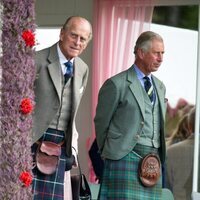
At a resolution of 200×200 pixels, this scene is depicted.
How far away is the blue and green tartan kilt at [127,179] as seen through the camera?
18.9ft

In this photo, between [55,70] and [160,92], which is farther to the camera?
[160,92]

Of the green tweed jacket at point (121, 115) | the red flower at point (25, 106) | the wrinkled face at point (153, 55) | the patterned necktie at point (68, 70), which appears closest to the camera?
the red flower at point (25, 106)

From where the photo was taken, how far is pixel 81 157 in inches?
348

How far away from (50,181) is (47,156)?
182 mm

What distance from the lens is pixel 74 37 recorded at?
5363 millimetres

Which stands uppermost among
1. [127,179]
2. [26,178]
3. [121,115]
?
[121,115]

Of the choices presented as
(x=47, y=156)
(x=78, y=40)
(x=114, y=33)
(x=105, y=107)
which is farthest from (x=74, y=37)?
(x=114, y=33)

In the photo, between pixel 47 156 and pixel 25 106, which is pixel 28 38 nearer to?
pixel 25 106

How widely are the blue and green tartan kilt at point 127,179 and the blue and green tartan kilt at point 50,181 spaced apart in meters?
0.52

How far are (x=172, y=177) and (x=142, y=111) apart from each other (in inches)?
114

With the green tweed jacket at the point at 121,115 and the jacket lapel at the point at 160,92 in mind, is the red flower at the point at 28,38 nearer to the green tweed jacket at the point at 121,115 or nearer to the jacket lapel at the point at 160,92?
the green tweed jacket at the point at 121,115

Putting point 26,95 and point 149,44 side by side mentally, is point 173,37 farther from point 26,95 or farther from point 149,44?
point 26,95

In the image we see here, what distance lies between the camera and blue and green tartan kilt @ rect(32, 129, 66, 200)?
17.5ft

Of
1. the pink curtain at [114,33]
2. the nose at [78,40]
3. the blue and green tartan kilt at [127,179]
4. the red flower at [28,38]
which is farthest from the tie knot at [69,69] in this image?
the pink curtain at [114,33]
